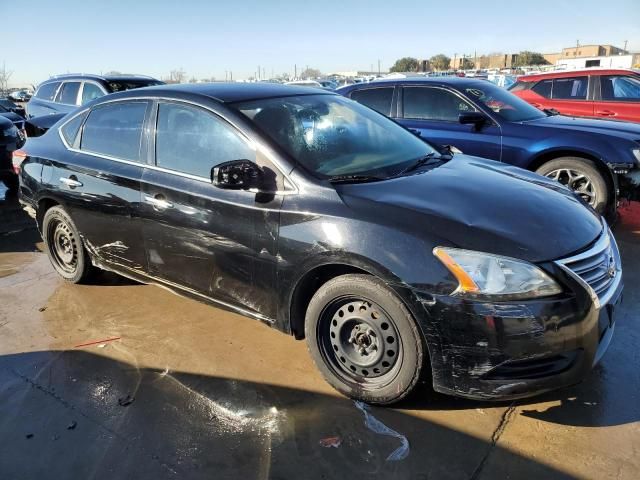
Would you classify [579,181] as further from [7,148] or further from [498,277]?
[7,148]

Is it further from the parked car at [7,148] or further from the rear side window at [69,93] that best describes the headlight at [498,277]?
the rear side window at [69,93]

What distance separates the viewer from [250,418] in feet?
9.09

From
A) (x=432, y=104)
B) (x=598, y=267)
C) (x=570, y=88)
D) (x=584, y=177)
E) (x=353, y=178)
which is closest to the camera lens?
(x=598, y=267)

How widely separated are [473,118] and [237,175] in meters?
3.90

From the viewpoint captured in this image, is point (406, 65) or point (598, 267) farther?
point (406, 65)

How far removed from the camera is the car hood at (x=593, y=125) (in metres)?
5.61

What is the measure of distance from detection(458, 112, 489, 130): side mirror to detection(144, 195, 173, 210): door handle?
150 inches

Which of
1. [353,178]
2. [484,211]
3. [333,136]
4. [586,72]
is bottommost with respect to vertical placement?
[484,211]

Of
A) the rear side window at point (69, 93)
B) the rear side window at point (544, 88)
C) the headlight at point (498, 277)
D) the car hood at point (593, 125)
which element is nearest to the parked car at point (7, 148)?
the rear side window at point (69, 93)

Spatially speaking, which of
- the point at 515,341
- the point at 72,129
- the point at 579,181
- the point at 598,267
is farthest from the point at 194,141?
the point at 579,181

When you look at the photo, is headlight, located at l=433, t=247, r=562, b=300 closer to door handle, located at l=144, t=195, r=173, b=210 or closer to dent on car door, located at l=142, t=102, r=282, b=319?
dent on car door, located at l=142, t=102, r=282, b=319

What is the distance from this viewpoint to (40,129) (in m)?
7.89

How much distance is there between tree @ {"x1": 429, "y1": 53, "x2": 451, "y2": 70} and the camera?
69613mm

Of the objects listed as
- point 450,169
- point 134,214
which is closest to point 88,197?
point 134,214
